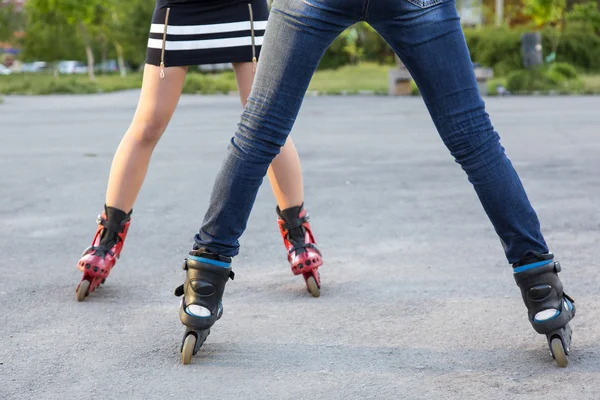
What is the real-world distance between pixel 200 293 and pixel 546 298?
3.36ft

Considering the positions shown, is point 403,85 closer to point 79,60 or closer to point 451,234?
point 451,234

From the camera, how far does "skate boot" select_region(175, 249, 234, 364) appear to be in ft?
10.3

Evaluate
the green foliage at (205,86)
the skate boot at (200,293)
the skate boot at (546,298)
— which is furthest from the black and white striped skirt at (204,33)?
the green foliage at (205,86)

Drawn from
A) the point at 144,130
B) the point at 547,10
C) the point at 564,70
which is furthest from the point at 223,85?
the point at 144,130

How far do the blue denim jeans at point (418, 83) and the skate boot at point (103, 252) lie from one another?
3.33 ft

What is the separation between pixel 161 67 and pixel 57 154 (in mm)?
6437

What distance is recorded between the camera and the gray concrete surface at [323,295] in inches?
117

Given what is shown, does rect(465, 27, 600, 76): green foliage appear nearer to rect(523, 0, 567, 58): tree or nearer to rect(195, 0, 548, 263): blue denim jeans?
rect(523, 0, 567, 58): tree

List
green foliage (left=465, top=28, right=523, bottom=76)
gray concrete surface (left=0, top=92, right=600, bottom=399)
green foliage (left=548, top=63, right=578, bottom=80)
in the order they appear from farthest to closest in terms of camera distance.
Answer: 1. green foliage (left=465, top=28, right=523, bottom=76)
2. green foliage (left=548, top=63, right=578, bottom=80)
3. gray concrete surface (left=0, top=92, right=600, bottom=399)

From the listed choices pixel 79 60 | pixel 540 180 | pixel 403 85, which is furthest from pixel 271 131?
pixel 79 60

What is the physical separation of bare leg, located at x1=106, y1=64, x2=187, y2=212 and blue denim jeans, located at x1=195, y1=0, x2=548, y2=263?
37.8 inches

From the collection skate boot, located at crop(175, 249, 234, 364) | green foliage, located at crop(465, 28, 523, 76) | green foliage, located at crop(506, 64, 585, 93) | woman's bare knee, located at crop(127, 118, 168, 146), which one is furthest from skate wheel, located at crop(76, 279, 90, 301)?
green foliage, located at crop(465, 28, 523, 76)

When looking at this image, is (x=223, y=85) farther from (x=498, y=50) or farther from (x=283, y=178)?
(x=283, y=178)

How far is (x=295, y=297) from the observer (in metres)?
4.06
